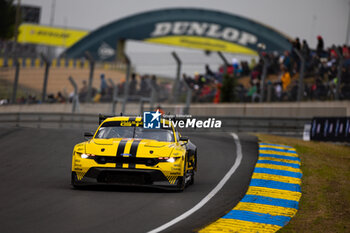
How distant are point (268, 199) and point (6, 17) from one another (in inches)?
1859

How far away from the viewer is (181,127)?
2512cm

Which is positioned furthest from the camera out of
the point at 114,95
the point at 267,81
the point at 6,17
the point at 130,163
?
the point at 6,17

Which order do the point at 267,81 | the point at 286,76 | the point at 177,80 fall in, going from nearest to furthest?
the point at 286,76, the point at 267,81, the point at 177,80

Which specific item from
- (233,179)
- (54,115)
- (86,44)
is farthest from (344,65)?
(86,44)

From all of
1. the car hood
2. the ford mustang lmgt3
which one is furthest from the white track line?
the car hood

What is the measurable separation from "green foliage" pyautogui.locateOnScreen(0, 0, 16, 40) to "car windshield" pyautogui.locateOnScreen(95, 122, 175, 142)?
145 ft

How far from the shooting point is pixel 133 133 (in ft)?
38.0

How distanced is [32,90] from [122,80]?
3.99 metres

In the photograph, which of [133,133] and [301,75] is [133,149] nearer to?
[133,133]

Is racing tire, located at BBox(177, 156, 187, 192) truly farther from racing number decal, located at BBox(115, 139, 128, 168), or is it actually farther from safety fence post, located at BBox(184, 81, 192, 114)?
safety fence post, located at BBox(184, 81, 192, 114)

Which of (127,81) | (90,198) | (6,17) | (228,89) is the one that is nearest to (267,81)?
(228,89)

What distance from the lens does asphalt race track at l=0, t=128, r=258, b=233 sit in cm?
759

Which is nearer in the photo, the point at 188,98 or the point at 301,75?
the point at 301,75

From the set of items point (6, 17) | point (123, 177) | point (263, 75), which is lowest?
point (123, 177)
